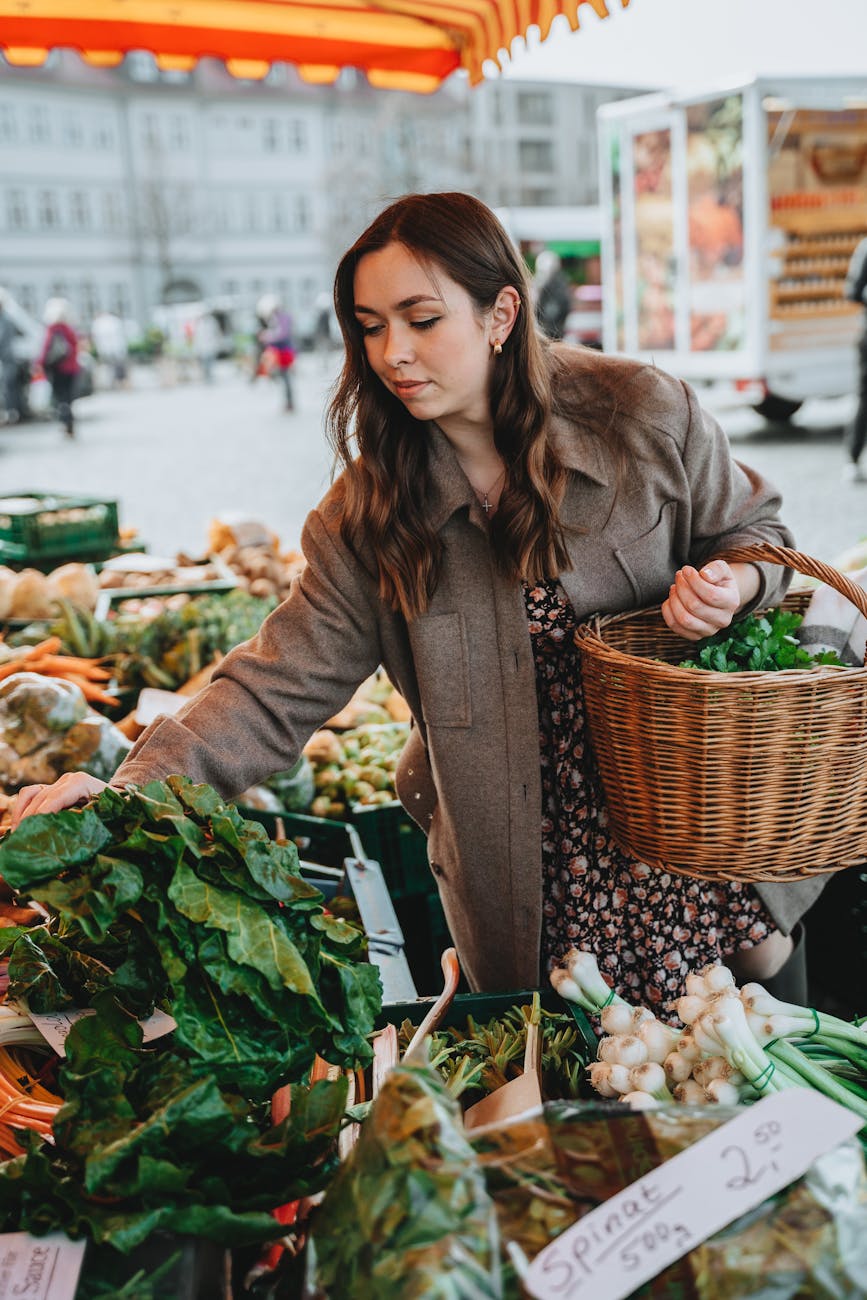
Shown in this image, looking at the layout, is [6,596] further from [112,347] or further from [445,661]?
[112,347]

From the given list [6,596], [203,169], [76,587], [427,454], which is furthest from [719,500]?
[203,169]

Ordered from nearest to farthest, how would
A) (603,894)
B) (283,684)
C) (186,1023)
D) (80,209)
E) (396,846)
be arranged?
1. (186,1023)
2. (283,684)
3. (603,894)
4. (396,846)
5. (80,209)

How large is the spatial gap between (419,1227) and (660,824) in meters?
0.89

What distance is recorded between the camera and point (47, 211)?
54781 millimetres

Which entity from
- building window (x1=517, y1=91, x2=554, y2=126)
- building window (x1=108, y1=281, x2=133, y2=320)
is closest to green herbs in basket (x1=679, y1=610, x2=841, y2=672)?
building window (x1=517, y1=91, x2=554, y2=126)

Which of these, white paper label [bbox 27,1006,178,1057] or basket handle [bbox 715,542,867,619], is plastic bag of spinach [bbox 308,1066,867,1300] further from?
basket handle [bbox 715,542,867,619]

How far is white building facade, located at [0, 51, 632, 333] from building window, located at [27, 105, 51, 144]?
45 millimetres

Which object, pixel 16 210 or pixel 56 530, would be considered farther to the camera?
pixel 16 210

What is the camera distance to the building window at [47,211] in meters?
54.6

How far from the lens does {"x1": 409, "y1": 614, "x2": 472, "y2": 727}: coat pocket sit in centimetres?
216

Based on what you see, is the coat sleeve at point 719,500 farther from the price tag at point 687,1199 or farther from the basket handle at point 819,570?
the price tag at point 687,1199

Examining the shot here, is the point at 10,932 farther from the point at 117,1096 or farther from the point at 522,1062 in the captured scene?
the point at 522,1062

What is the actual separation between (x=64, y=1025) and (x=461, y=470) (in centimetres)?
114

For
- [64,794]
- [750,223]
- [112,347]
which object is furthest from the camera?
[112,347]
